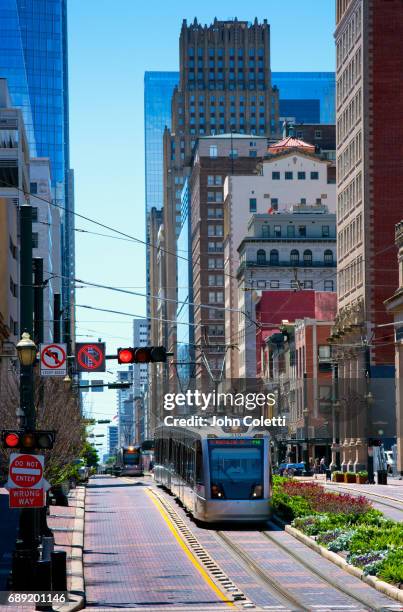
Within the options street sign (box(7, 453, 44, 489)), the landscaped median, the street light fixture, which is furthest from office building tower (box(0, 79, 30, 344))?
street sign (box(7, 453, 44, 489))

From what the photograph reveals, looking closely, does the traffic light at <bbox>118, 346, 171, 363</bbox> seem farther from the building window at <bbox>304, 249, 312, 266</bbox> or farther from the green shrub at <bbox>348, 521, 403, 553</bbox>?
the building window at <bbox>304, 249, 312, 266</bbox>

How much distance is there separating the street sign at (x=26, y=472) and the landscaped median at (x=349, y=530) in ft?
22.8

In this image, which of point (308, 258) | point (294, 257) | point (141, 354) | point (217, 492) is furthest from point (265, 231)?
point (141, 354)

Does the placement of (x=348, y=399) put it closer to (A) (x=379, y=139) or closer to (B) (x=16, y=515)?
(A) (x=379, y=139)

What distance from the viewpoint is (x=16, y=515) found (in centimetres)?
5159

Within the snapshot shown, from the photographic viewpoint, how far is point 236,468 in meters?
45.5

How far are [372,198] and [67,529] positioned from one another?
7423 centimetres

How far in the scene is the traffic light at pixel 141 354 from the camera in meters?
39.2

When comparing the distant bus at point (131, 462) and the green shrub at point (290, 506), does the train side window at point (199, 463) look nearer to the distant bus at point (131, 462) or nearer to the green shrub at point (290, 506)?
the green shrub at point (290, 506)

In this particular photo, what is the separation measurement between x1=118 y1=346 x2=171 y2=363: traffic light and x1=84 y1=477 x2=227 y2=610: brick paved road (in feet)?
16.7

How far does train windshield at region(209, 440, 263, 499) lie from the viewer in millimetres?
45156

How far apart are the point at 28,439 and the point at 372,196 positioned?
90394mm

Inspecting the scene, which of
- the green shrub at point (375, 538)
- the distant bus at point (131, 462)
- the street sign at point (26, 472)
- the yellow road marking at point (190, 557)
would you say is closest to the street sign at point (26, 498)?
the street sign at point (26, 472)

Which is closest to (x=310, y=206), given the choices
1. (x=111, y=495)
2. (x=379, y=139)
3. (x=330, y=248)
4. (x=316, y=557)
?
(x=330, y=248)
